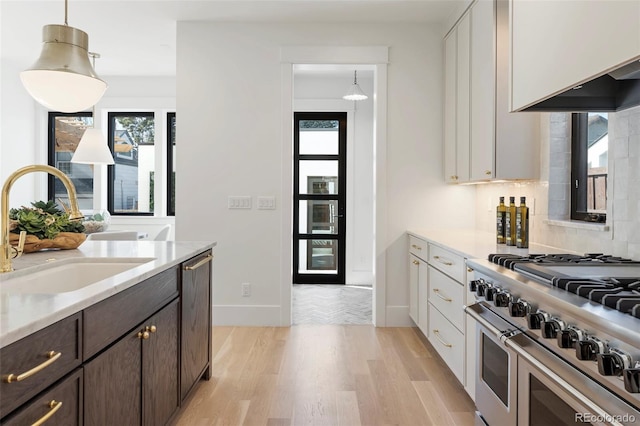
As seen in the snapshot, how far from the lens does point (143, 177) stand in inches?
247

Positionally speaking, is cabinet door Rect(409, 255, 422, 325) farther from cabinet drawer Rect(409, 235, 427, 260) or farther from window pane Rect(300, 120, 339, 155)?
window pane Rect(300, 120, 339, 155)

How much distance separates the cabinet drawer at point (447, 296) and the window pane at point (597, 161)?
838 mm

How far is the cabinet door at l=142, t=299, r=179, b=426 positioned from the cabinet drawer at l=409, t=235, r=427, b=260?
1.95 metres

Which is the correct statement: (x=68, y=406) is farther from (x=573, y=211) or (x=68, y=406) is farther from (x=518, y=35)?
(x=573, y=211)

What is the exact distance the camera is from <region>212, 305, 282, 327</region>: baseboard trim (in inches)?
159

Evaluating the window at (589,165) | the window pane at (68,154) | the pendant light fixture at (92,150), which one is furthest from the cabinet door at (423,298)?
the window pane at (68,154)

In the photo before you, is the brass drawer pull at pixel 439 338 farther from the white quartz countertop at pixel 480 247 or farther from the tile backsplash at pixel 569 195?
the tile backsplash at pixel 569 195

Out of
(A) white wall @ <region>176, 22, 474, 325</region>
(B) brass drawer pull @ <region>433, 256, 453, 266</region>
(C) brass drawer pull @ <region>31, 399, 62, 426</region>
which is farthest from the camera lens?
(A) white wall @ <region>176, 22, 474, 325</region>

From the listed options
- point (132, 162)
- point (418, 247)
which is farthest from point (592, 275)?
point (132, 162)

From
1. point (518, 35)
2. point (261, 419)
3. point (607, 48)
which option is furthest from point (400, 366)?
point (607, 48)

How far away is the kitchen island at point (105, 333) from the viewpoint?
1.04m

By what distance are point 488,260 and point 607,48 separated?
41.0 inches

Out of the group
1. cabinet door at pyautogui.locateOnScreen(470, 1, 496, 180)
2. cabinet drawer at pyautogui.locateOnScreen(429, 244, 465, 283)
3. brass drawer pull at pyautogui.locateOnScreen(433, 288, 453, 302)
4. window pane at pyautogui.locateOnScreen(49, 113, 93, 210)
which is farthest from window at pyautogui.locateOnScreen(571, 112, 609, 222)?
window pane at pyautogui.locateOnScreen(49, 113, 93, 210)

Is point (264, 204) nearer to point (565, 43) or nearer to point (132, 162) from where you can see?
point (565, 43)
